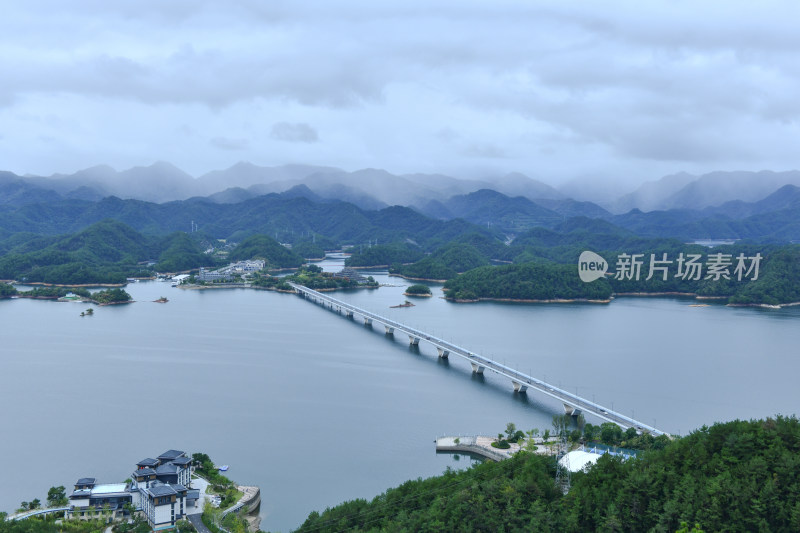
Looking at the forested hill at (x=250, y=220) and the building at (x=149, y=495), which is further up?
the forested hill at (x=250, y=220)

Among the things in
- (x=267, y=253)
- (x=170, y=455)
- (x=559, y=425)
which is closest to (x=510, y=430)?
(x=559, y=425)

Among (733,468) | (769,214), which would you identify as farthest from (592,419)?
(769,214)

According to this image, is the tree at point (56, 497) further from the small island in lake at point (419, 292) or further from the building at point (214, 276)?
the building at point (214, 276)

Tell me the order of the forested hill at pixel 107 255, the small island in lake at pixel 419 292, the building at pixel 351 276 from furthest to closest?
the building at pixel 351 276 < the forested hill at pixel 107 255 < the small island in lake at pixel 419 292

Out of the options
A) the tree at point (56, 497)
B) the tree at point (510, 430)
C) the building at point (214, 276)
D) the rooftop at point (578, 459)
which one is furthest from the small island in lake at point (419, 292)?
the tree at point (56, 497)

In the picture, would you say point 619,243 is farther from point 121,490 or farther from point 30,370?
point 121,490
